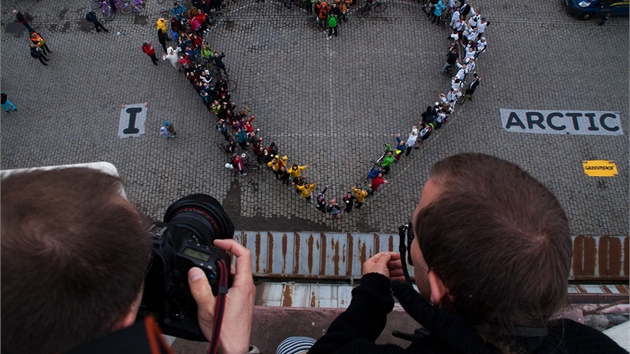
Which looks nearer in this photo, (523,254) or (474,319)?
(523,254)

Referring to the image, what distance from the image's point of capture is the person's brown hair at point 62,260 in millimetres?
2141

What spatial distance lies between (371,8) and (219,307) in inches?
806

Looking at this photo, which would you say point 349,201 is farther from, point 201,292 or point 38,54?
point 38,54

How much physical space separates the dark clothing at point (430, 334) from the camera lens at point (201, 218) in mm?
1979

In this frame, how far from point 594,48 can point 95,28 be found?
79.2ft

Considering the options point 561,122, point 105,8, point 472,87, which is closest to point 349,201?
point 472,87

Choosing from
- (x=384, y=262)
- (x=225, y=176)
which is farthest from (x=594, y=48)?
(x=384, y=262)

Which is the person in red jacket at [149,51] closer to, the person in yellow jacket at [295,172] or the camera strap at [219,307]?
the person in yellow jacket at [295,172]

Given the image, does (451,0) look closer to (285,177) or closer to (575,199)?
(575,199)

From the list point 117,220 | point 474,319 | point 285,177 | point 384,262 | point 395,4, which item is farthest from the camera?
point 395,4

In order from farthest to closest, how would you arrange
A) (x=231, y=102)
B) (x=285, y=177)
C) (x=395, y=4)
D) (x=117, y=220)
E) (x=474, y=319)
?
(x=395, y=4) < (x=231, y=102) < (x=285, y=177) < (x=474, y=319) < (x=117, y=220)

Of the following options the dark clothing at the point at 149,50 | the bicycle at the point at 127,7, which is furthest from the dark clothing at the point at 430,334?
the bicycle at the point at 127,7

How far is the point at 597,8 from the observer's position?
20.8 meters

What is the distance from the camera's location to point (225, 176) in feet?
54.7
